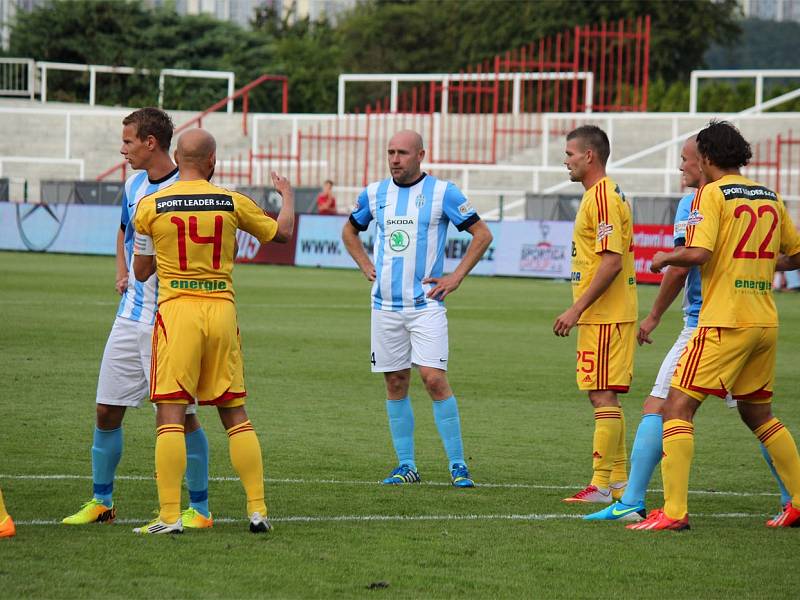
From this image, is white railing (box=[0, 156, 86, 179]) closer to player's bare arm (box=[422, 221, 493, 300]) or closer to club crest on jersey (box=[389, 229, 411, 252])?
club crest on jersey (box=[389, 229, 411, 252])

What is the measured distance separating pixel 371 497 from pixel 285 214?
1.78m

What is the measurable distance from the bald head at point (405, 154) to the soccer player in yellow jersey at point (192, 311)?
76.7 inches

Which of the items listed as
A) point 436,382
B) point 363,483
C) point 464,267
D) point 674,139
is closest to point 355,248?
point 464,267

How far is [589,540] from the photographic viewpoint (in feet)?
21.1

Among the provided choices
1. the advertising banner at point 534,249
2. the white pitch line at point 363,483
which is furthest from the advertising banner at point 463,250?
the white pitch line at point 363,483

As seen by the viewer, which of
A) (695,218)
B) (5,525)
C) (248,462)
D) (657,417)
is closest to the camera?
(5,525)

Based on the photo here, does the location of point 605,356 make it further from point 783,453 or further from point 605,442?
point 783,453

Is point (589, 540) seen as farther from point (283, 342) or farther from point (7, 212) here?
point (7, 212)

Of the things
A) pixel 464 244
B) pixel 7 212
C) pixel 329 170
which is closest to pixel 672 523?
pixel 464 244

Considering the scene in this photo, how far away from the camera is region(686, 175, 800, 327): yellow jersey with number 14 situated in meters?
6.54

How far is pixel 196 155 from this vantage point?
6.29 m

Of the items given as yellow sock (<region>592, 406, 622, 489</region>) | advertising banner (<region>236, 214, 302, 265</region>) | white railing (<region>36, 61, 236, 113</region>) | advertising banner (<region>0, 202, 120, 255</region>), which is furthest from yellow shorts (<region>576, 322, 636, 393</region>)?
white railing (<region>36, 61, 236, 113</region>)

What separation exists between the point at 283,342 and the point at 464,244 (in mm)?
10579

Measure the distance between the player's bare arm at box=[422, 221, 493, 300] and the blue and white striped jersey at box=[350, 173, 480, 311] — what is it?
0.13ft
